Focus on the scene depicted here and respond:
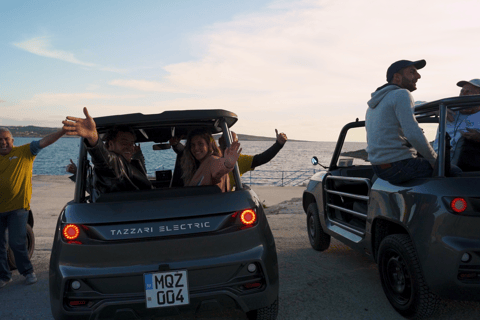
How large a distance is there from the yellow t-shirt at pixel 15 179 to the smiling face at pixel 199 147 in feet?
7.26

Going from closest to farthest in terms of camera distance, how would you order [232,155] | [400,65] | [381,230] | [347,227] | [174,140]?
1. [232,155]
2. [381,230]
3. [400,65]
4. [174,140]
5. [347,227]

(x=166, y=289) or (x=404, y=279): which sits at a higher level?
(x=166, y=289)

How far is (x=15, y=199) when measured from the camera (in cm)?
454

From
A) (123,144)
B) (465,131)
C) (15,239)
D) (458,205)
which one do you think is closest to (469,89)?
(465,131)

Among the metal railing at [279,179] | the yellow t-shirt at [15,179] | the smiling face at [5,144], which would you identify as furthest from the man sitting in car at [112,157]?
the metal railing at [279,179]

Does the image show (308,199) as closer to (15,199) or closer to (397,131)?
(397,131)

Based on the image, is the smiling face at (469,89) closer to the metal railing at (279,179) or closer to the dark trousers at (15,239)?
the dark trousers at (15,239)

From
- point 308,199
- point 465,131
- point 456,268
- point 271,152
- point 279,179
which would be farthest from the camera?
point 279,179

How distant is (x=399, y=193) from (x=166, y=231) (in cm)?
199

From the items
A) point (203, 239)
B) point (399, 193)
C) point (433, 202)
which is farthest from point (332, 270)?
point (203, 239)

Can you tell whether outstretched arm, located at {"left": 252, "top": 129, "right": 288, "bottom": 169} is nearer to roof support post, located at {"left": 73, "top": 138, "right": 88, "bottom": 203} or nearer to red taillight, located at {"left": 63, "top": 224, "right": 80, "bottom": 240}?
roof support post, located at {"left": 73, "top": 138, "right": 88, "bottom": 203}

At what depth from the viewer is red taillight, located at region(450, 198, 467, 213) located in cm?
276

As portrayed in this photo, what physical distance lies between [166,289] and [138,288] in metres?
0.19

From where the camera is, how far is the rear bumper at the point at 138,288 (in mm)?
2619
